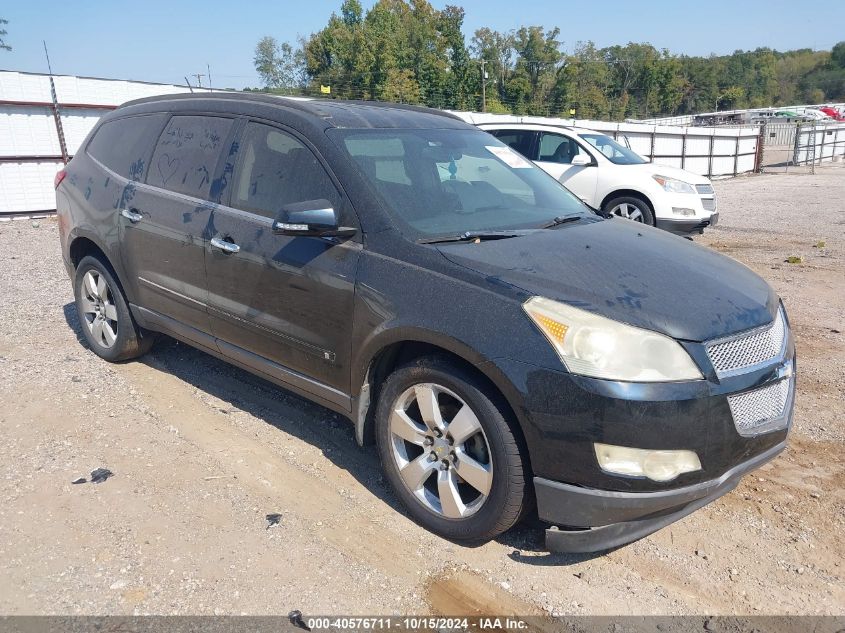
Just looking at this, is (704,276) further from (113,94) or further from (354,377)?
(113,94)

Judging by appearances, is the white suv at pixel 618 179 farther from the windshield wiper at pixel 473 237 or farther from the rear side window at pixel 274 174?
the windshield wiper at pixel 473 237

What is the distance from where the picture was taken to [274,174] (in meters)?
3.66

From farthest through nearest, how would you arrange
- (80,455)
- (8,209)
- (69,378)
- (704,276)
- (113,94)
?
(113,94)
(8,209)
(69,378)
(80,455)
(704,276)

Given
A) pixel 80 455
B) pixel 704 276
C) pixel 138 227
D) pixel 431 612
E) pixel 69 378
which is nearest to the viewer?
pixel 431 612

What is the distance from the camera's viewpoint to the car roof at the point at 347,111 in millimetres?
3686

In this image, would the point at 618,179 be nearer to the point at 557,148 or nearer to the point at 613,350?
the point at 557,148

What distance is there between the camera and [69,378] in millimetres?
4820

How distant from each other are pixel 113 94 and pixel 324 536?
1392cm

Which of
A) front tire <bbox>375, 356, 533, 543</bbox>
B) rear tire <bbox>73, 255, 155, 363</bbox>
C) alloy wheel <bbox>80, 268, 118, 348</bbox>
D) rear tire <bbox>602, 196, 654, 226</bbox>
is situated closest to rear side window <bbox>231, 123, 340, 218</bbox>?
front tire <bbox>375, 356, 533, 543</bbox>

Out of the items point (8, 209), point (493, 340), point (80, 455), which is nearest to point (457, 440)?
point (493, 340)

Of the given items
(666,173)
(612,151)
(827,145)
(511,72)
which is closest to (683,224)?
(666,173)

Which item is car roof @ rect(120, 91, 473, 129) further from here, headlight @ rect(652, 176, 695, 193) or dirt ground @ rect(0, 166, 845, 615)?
headlight @ rect(652, 176, 695, 193)

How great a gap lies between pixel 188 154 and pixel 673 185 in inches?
319

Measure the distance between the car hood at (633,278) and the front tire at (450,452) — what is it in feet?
1.62
